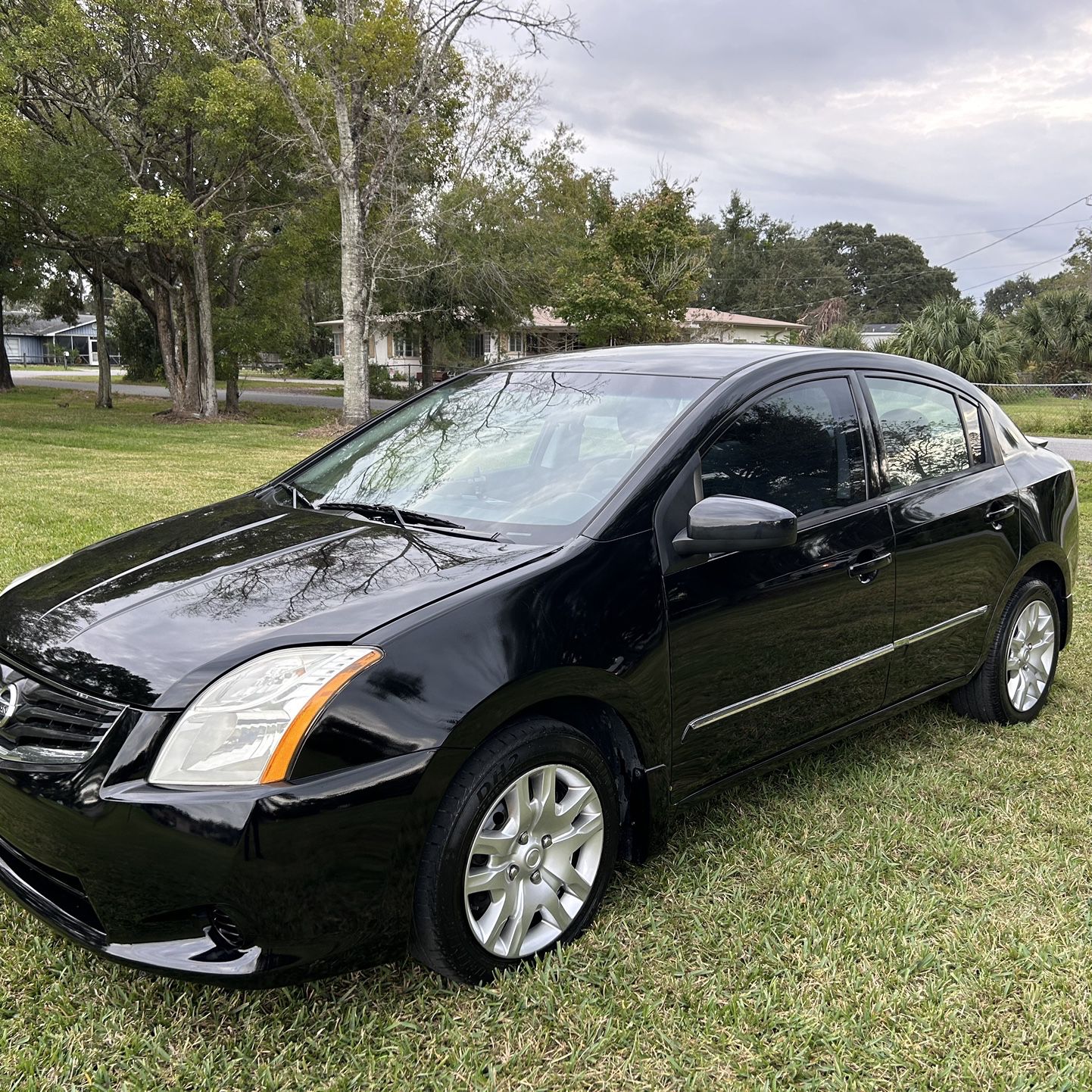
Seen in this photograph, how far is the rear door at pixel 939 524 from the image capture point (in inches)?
139

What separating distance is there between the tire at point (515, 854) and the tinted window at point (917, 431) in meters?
1.76

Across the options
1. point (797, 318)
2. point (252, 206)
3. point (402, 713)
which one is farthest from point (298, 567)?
point (797, 318)

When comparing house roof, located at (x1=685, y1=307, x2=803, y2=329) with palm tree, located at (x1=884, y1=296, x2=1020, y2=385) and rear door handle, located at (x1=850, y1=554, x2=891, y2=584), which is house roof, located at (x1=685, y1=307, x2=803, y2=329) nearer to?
palm tree, located at (x1=884, y1=296, x2=1020, y2=385)

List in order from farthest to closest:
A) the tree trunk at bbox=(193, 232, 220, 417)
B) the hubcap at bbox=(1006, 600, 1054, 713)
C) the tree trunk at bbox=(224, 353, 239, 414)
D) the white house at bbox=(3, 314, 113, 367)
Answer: the white house at bbox=(3, 314, 113, 367) → the tree trunk at bbox=(224, 353, 239, 414) → the tree trunk at bbox=(193, 232, 220, 417) → the hubcap at bbox=(1006, 600, 1054, 713)

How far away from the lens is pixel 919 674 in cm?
371

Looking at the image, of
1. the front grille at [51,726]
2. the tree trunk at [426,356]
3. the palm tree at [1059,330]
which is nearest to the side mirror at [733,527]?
the front grille at [51,726]

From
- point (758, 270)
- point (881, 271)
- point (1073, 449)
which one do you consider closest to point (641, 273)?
point (1073, 449)

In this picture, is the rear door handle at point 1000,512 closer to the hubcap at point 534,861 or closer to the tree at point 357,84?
the hubcap at point 534,861

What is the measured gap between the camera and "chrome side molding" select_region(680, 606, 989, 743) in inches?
113

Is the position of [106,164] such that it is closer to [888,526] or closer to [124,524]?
[124,524]

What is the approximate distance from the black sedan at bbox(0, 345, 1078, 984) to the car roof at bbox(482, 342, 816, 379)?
20 millimetres

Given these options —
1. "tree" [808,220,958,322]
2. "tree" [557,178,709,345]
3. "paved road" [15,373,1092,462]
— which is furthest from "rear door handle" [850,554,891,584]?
"tree" [808,220,958,322]

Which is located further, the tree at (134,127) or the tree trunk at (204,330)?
the tree trunk at (204,330)

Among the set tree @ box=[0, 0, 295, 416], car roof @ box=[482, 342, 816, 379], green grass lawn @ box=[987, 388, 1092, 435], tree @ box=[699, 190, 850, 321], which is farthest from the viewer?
tree @ box=[699, 190, 850, 321]
